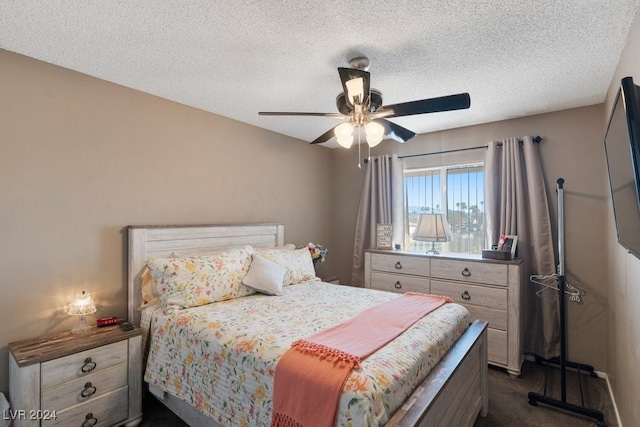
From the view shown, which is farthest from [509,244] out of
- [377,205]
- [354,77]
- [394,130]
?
[354,77]

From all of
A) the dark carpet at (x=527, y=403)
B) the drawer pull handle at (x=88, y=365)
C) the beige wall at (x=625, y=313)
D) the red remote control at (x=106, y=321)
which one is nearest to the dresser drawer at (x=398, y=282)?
the dark carpet at (x=527, y=403)

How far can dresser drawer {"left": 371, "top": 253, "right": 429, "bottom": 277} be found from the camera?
11.1 ft

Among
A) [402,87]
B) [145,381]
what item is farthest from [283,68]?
[145,381]

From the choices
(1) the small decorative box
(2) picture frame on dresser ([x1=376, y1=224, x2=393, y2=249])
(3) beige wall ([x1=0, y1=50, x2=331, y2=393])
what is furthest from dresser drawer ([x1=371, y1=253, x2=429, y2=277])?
(3) beige wall ([x1=0, y1=50, x2=331, y2=393])

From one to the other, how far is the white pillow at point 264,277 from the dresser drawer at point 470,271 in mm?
1670

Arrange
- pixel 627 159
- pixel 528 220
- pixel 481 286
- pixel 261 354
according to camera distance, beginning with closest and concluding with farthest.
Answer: pixel 627 159 → pixel 261 354 → pixel 481 286 → pixel 528 220

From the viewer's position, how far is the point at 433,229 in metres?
3.51

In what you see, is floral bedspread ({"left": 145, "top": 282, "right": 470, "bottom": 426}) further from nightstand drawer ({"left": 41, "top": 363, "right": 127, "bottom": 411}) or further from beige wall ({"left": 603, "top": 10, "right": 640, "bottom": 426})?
beige wall ({"left": 603, "top": 10, "right": 640, "bottom": 426})

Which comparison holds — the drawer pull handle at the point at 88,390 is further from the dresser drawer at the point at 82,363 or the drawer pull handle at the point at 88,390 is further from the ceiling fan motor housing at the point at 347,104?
the ceiling fan motor housing at the point at 347,104

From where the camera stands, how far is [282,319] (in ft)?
6.73

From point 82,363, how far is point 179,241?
3.65 feet

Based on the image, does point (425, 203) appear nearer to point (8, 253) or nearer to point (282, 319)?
point (282, 319)

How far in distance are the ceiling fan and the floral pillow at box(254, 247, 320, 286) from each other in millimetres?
1369

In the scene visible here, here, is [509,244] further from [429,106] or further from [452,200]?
[429,106]
